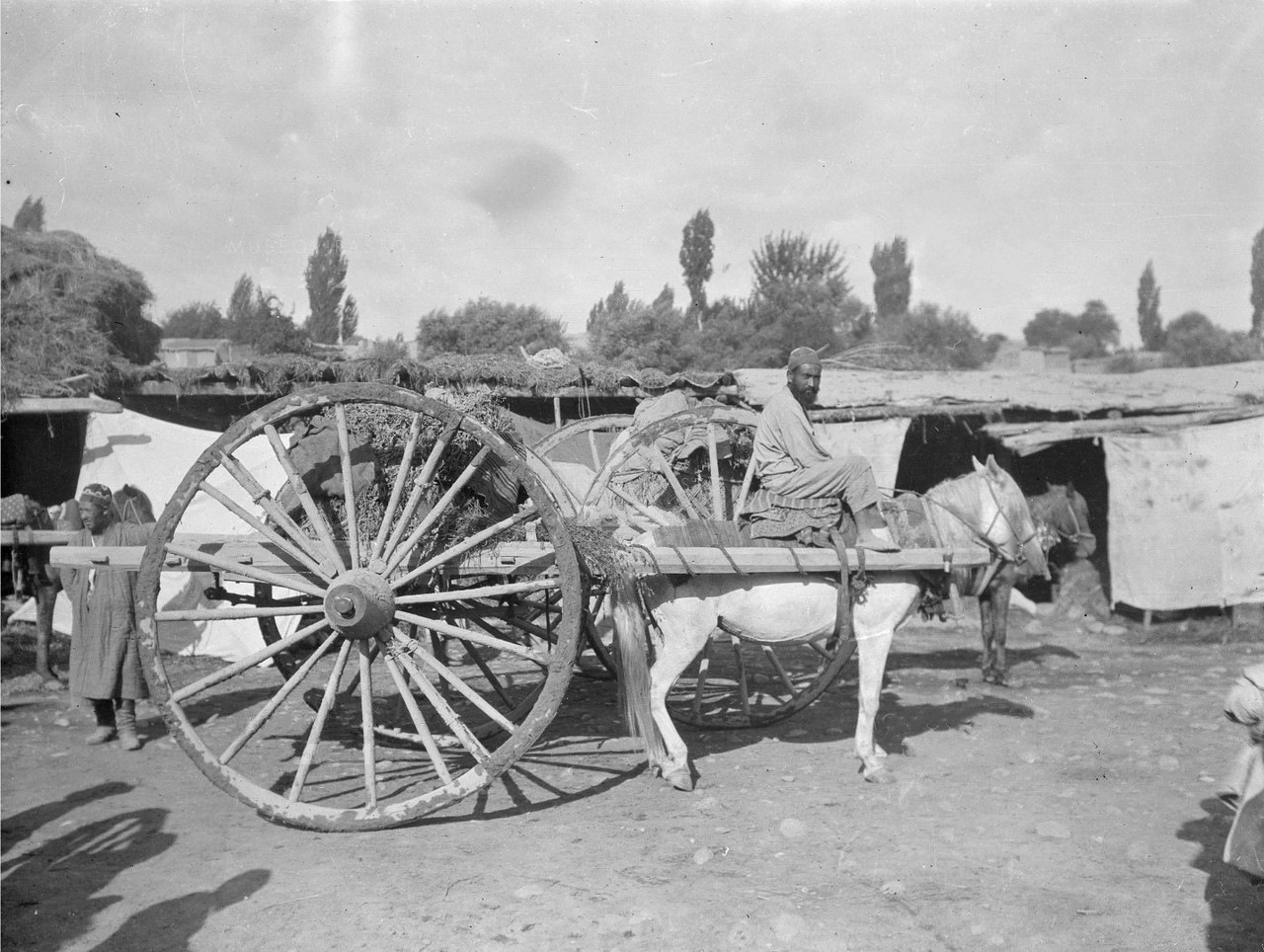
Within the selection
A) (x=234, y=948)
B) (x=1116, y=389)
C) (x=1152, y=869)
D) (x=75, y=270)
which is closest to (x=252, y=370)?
(x=75, y=270)

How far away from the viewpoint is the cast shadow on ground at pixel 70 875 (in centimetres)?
377

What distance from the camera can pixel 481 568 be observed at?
471 centimetres

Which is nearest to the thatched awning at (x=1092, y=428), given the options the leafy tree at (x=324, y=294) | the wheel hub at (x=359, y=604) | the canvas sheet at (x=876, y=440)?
the canvas sheet at (x=876, y=440)

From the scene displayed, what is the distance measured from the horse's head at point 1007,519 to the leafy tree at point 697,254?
2482cm

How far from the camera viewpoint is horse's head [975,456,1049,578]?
7.20 m

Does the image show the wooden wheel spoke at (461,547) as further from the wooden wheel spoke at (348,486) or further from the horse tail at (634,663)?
the horse tail at (634,663)

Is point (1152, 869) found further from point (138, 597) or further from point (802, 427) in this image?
point (138, 597)

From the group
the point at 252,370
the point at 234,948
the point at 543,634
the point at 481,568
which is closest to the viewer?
the point at 234,948

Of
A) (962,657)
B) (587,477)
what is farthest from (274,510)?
(962,657)

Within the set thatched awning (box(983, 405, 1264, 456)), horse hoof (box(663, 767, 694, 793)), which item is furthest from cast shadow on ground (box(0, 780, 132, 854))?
thatched awning (box(983, 405, 1264, 456))

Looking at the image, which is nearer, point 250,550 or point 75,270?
point 250,550

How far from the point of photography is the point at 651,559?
4.98m

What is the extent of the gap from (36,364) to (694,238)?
24864 mm

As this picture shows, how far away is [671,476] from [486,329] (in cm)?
1251
